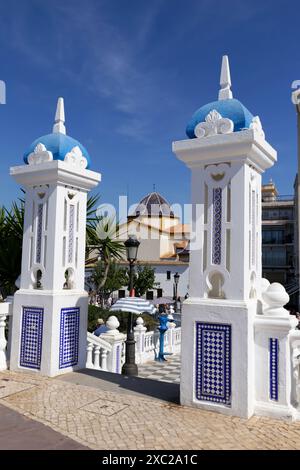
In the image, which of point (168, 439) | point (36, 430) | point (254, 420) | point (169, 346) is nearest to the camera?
point (168, 439)

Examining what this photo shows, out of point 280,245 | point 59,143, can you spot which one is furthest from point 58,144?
point 280,245

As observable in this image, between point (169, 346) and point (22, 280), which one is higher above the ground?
point (22, 280)

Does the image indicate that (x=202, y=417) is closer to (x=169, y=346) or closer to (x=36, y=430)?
(x=36, y=430)

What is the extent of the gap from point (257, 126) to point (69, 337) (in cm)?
406

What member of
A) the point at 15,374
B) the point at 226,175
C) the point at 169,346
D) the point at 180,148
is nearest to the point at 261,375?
the point at 226,175

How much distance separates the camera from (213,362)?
4.55 metres

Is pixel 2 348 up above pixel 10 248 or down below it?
below

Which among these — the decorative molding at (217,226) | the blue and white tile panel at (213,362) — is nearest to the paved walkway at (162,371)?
the blue and white tile panel at (213,362)

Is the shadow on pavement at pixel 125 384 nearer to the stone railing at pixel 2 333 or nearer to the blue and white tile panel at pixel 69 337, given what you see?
the blue and white tile panel at pixel 69 337

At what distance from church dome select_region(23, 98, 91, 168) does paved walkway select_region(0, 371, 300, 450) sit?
340cm

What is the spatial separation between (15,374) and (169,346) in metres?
8.22

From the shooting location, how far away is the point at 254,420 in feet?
14.0

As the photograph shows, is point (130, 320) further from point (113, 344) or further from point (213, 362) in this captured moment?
point (213, 362)

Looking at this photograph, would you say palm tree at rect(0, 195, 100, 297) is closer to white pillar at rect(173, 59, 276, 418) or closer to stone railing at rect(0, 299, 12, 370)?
stone railing at rect(0, 299, 12, 370)
